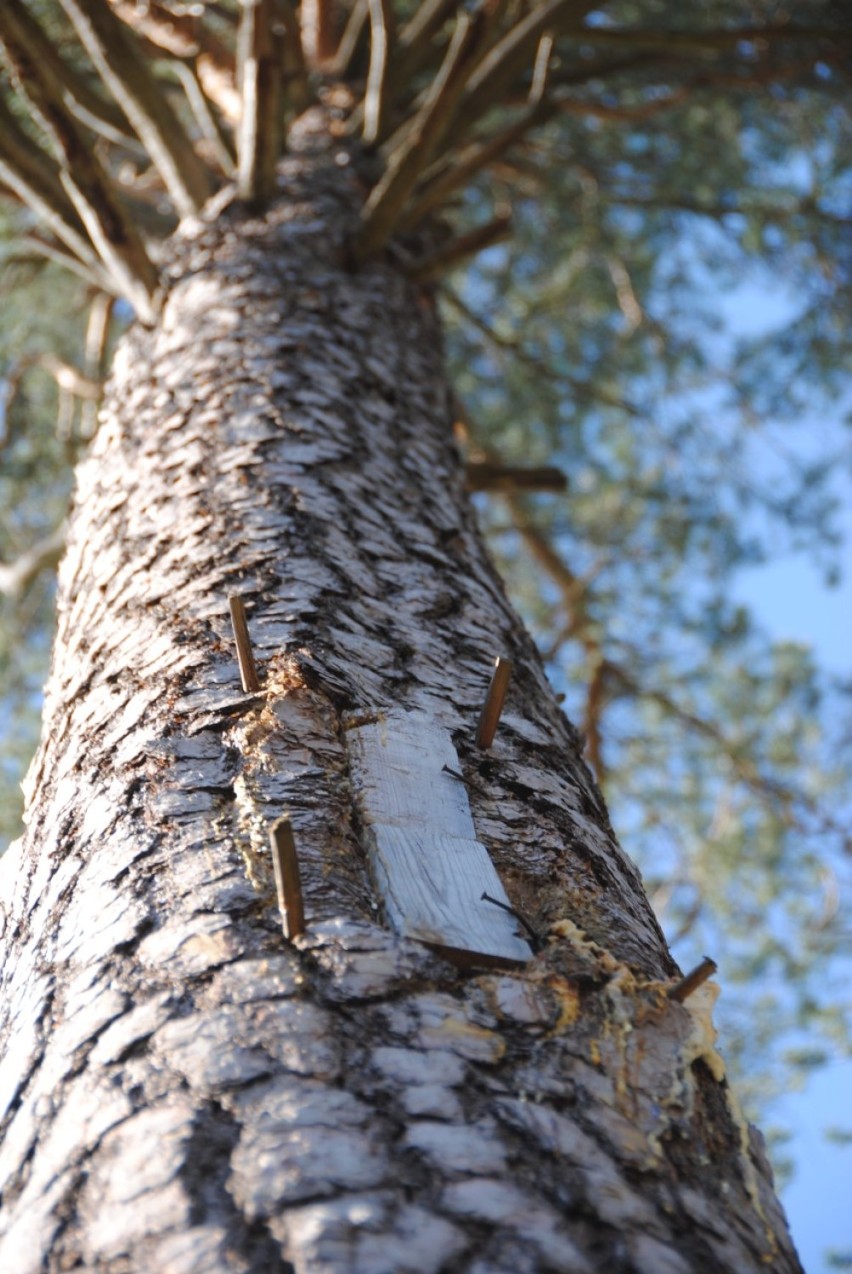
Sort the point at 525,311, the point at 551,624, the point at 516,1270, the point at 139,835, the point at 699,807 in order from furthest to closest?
the point at 699,807
the point at 525,311
the point at 551,624
the point at 139,835
the point at 516,1270

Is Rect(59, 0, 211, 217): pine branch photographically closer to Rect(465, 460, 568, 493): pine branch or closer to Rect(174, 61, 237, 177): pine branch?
Rect(174, 61, 237, 177): pine branch

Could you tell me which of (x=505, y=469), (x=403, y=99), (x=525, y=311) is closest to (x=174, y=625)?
(x=505, y=469)

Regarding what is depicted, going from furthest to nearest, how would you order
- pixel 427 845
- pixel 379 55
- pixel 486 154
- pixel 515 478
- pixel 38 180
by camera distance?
pixel 515 478 → pixel 486 154 → pixel 379 55 → pixel 38 180 → pixel 427 845

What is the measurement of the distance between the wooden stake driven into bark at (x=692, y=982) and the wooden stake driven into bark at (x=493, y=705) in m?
0.38

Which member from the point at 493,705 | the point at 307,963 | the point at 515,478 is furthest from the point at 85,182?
the point at 307,963

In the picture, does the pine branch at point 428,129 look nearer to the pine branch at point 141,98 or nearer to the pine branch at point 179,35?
the pine branch at point 141,98

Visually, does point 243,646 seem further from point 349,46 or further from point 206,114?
point 349,46

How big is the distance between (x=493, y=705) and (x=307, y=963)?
16.7 inches

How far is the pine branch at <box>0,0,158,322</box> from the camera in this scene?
2.06 m

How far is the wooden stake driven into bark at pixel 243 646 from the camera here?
1198 mm

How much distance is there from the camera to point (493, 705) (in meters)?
1.24

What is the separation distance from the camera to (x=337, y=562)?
58.1 inches

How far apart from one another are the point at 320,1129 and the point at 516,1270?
0.16 meters

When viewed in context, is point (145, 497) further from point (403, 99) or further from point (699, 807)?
point (699, 807)
